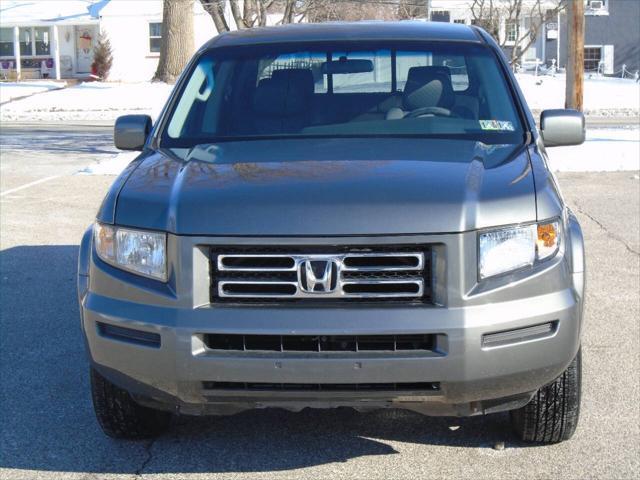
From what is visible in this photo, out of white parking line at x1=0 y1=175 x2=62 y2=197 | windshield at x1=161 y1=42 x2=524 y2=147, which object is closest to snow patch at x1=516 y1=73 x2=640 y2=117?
white parking line at x1=0 y1=175 x2=62 y2=197

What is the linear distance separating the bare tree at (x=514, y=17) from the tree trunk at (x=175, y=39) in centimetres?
891

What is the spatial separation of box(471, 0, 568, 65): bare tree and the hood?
20.1 metres

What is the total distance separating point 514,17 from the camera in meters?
33.3

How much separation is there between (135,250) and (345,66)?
1965mm

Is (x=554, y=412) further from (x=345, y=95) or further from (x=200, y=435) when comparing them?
(x=345, y=95)

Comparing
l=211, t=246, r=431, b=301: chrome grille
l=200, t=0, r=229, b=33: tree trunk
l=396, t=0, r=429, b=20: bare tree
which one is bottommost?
l=211, t=246, r=431, b=301: chrome grille

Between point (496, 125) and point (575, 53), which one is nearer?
point (496, 125)

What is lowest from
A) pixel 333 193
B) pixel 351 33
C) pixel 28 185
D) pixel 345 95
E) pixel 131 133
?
pixel 28 185

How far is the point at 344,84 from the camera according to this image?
17.7 ft

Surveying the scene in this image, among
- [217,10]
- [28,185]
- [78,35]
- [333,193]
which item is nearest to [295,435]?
[333,193]

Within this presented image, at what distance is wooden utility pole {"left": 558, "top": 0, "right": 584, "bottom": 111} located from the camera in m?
17.7

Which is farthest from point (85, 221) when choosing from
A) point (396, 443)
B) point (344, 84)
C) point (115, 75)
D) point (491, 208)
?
point (115, 75)

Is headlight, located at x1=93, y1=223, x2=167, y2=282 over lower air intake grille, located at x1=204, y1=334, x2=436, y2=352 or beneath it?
over

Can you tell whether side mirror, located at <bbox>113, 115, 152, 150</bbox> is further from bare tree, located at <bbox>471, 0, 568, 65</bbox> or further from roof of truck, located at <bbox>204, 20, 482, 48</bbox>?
bare tree, located at <bbox>471, 0, 568, 65</bbox>
